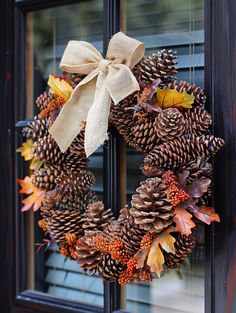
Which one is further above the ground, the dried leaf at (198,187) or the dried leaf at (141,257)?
the dried leaf at (198,187)

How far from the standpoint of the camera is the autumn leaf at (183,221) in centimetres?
79

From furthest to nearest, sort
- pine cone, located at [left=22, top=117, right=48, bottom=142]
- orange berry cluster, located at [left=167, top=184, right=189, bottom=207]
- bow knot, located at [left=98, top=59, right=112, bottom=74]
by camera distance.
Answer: pine cone, located at [left=22, top=117, right=48, bottom=142] → bow knot, located at [left=98, top=59, right=112, bottom=74] → orange berry cluster, located at [left=167, top=184, right=189, bottom=207]

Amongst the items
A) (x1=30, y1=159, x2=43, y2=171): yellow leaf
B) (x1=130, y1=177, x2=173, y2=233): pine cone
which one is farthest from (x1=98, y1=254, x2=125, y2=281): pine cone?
(x1=30, y1=159, x2=43, y2=171): yellow leaf

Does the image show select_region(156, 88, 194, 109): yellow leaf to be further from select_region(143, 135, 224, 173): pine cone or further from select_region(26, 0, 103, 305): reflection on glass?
select_region(26, 0, 103, 305): reflection on glass

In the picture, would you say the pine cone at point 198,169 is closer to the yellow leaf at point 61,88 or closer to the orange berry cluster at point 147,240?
the orange berry cluster at point 147,240

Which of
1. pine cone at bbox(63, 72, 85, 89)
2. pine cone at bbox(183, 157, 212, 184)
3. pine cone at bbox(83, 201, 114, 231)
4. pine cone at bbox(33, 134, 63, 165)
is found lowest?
pine cone at bbox(83, 201, 114, 231)

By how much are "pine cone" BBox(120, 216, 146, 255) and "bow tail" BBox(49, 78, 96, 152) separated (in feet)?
0.56

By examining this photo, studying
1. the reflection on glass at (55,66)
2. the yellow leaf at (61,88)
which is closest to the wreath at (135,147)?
the yellow leaf at (61,88)

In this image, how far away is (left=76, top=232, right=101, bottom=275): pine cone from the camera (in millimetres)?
897

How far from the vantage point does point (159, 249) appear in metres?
0.81

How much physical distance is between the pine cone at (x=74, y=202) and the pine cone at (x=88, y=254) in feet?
0.25

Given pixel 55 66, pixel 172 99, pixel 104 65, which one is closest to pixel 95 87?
pixel 104 65
